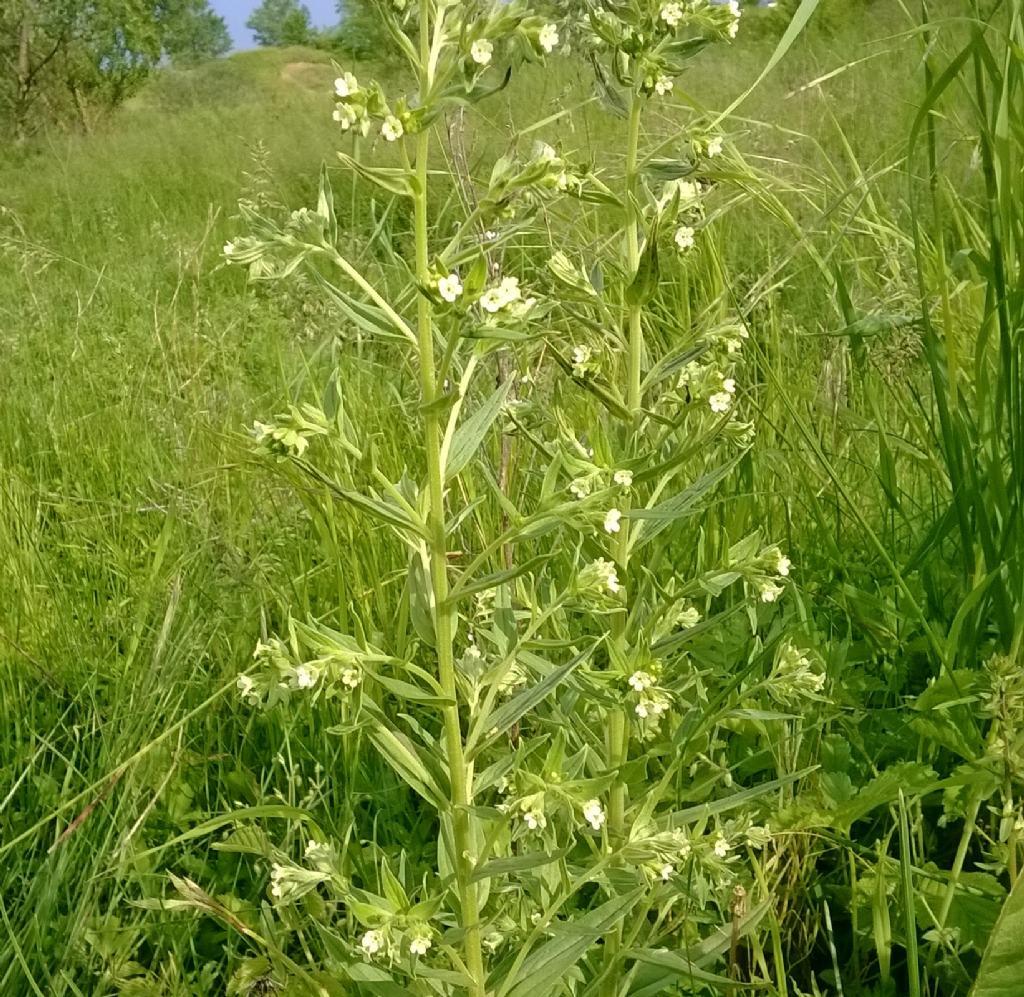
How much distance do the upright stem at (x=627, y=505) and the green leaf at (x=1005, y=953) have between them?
0.38m

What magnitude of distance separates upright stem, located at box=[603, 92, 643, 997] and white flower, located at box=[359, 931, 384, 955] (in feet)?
1.18

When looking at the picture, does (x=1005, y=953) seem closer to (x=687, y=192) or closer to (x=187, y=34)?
(x=687, y=192)

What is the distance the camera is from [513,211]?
3.35ft

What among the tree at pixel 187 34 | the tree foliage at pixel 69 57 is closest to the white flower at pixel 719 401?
the tree foliage at pixel 69 57

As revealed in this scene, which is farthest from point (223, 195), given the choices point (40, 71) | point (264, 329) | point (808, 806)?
point (40, 71)

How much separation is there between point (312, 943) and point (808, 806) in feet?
2.12

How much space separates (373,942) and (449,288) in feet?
1.84

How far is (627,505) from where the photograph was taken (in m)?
1.22

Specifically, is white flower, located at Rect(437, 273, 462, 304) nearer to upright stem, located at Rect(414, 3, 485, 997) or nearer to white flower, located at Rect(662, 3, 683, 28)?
upright stem, located at Rect(414, 3, 485, 997)

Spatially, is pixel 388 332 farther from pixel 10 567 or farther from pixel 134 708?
pixel 10 567

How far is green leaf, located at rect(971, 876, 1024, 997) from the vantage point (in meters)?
0.95

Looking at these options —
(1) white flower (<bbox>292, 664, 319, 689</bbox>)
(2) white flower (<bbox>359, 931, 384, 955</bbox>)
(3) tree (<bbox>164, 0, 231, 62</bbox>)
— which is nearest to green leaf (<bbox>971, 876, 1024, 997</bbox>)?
(2) white flower (<bbox>359, 931, 384, 955</bbox>)

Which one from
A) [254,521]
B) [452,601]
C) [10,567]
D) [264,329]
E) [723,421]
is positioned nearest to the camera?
[452,601]

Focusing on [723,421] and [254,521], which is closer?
[723,421]
